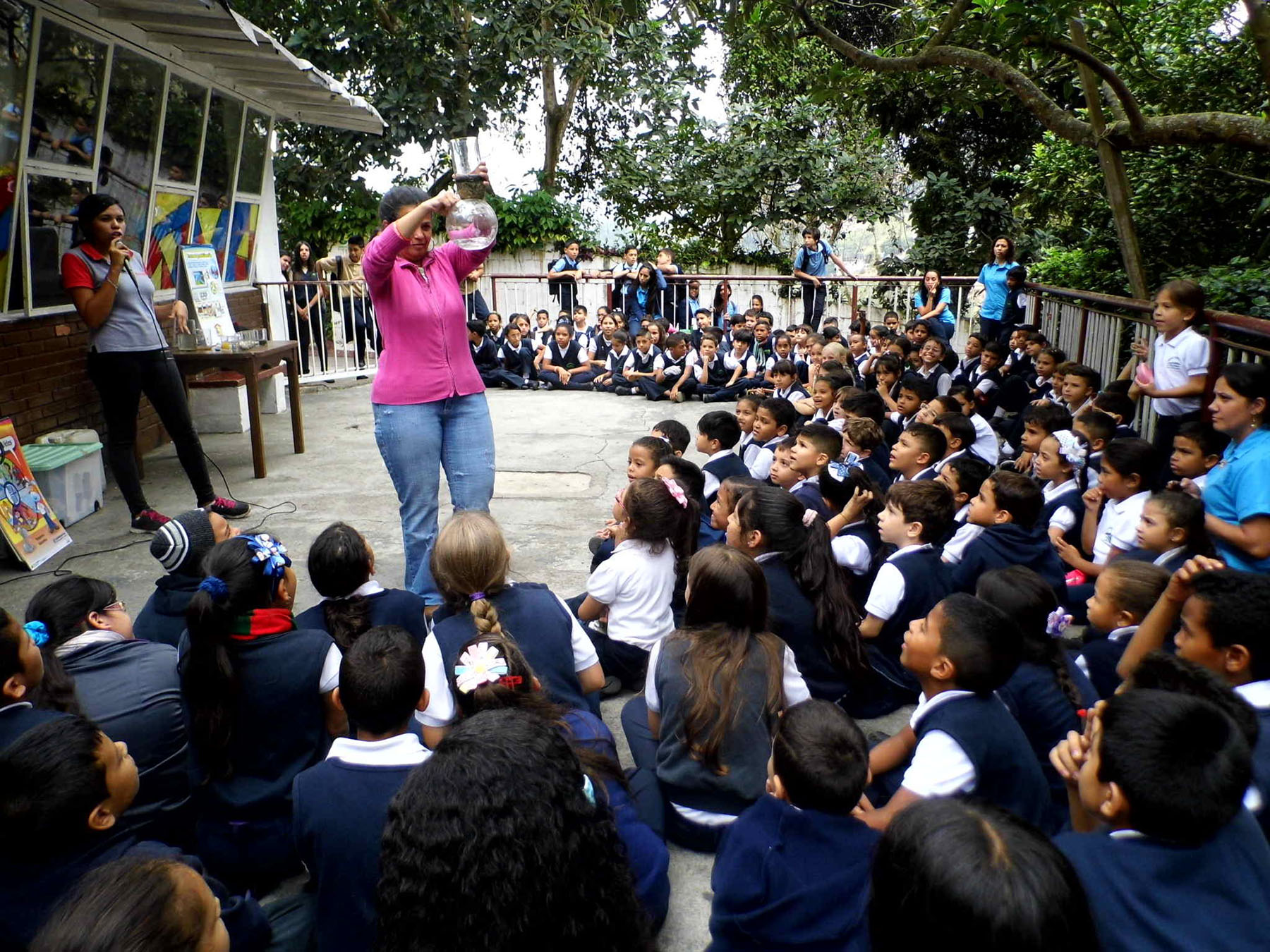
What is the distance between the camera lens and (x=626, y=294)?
11.8 m

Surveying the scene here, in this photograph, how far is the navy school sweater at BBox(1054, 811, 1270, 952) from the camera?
54.9 inches

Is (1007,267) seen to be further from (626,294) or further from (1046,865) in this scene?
(1046,865)

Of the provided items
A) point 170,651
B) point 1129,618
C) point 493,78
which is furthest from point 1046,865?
point 493,78

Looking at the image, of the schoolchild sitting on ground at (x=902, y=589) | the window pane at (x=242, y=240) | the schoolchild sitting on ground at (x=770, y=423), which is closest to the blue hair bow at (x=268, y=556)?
the schoolchild sitting on ground at (x=902, y=589)

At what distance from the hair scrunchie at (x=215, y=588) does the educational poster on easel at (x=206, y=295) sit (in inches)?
178

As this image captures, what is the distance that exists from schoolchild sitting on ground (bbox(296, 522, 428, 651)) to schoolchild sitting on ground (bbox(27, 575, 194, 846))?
0.46m

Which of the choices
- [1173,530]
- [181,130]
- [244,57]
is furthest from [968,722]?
[181,130]

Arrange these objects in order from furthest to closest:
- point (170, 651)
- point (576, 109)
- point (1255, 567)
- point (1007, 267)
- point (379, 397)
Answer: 1. point (576, 109)
2. point (1007, 267)
3. point (379, 397)
4. point (1255, 567)
5. point (170, 651)

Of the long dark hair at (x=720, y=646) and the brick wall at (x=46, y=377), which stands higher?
the brick wall at (x=46, y=377)

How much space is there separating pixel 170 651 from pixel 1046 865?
211cm

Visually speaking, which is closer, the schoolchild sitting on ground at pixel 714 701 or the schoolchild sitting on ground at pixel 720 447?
the schoolchild sitting on ground at pixel 714 701

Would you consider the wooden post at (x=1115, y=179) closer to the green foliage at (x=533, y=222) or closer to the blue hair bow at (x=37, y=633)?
the blue hair bow at (x=37, y=633)

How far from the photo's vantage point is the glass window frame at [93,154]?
17.2 ft

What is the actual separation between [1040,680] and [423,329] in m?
2.44
